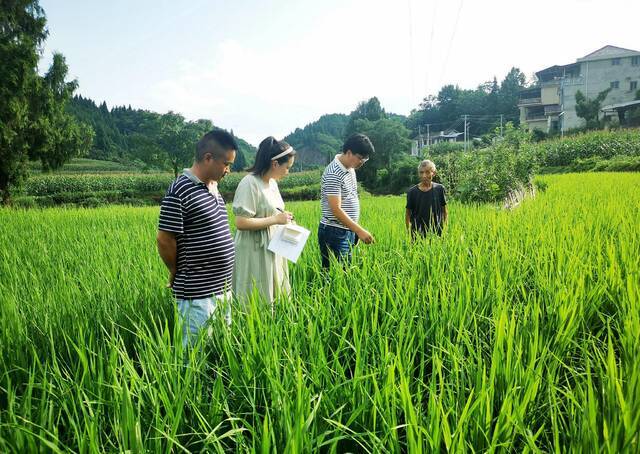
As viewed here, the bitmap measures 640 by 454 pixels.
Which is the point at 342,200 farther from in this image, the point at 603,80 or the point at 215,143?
the point at 603,80

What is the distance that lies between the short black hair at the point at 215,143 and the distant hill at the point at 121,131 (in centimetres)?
4382

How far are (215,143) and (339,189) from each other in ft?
4.70

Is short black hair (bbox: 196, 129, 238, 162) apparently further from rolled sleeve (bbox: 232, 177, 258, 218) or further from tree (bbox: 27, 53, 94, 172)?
tree (bbox: 27, 53, 94, 172)

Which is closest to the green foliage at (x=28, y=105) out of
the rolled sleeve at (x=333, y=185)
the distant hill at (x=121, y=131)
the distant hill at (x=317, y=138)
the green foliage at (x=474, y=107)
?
the rolled sleeve at (x=333, y=185)

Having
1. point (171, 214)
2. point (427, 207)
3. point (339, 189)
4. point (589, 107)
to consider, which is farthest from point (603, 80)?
point (171, 214)

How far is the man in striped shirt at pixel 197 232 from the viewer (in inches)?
80.9

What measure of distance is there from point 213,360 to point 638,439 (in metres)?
1.44

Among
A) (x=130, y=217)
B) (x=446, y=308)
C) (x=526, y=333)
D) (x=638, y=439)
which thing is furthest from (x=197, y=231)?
(x=130, y=217)

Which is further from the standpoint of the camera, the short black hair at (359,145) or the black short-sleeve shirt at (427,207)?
the black short-sleeve shirt at (427,207)

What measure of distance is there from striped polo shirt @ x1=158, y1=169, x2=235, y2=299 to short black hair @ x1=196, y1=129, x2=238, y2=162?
14 cm

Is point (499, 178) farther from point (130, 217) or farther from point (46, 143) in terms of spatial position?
point (46, 143)

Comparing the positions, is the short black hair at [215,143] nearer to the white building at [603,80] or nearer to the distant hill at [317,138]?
the white building at [603,80]

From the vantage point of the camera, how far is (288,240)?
8.57ft

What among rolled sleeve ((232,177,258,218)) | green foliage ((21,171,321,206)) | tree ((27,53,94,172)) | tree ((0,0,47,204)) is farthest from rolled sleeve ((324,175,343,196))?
green foliage ((21,171,321,206))
